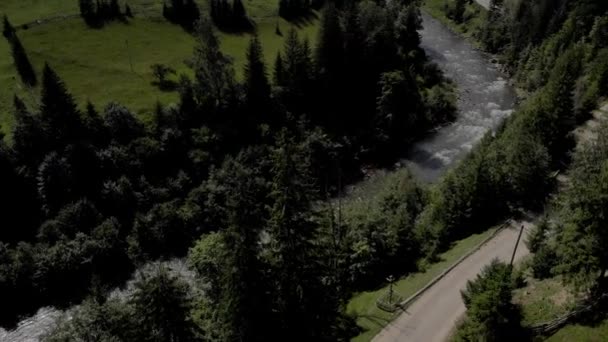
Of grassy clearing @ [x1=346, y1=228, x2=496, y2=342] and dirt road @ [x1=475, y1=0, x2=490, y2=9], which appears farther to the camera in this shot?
dirt road @ [x1=475, y1=0, x2=490, y2=9]

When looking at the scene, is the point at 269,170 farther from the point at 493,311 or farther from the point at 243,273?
the point at 493,311

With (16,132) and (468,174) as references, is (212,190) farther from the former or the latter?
(468,174)

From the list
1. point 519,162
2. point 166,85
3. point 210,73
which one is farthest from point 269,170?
point 166,85

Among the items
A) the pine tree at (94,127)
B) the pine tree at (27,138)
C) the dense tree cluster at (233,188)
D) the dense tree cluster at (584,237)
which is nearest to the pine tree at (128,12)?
the dense tree cluster at (233,188)

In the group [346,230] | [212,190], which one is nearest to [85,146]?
Answer: [212,190]

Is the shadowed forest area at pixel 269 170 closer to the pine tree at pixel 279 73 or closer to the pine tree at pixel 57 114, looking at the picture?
the pine tree at pixel 57 114

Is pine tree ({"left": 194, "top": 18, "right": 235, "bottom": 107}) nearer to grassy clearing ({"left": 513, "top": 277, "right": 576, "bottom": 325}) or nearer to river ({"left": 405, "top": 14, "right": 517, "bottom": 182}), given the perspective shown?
river ({"left": 405, "top": 14, "right": 517, "bottom": 182})

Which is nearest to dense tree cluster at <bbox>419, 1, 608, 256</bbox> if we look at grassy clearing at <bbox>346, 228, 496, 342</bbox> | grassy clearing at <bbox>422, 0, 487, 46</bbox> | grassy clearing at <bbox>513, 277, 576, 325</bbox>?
grassy clearing at <bbox>513, 277, 576, 325</bbox>
